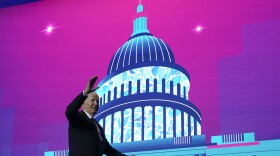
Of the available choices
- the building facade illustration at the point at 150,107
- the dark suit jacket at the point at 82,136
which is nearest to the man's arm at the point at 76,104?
the dark suit jacket at the point at 82,136

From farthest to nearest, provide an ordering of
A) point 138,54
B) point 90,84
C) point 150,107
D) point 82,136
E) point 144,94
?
point 138,54 → point 144,94 → point 150,107 → point 82,136 → point 90,84

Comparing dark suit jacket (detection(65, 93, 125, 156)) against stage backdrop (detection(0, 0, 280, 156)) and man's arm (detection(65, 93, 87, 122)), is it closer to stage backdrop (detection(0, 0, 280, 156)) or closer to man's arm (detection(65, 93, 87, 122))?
man's arm (detection(65, 93, 87, 122))

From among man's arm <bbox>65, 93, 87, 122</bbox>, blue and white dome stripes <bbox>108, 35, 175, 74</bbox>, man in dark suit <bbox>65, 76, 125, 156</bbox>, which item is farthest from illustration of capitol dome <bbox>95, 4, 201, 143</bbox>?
man's arm <bbox>65, 93, 87, 122</bbox>

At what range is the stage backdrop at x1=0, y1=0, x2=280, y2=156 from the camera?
427 centimetres

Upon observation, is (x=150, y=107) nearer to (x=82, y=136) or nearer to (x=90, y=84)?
(x=82, y=136)

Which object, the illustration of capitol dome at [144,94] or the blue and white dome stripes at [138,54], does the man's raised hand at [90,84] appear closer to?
the illustration of capitol dome at [144,94]

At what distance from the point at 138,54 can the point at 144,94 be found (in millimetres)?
432

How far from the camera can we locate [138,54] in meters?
4.94

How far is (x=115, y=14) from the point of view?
5.23 meters

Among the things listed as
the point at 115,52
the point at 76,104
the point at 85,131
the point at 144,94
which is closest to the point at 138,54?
the point at 115,52

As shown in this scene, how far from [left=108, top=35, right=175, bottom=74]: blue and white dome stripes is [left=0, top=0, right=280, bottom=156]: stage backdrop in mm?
79

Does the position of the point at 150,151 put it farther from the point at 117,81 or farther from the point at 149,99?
the point at 117,81

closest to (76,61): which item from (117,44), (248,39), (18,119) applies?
(117,44)

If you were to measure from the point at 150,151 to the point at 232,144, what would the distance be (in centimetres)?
77
